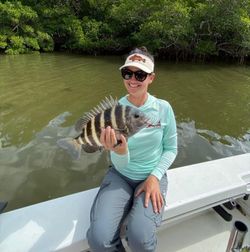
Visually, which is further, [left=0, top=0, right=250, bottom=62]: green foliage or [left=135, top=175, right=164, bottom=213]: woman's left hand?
[left=0, top=0, right=250, bottom=62]: green foliage

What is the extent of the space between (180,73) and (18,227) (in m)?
11.7

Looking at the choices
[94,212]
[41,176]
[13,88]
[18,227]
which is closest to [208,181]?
[94,212]

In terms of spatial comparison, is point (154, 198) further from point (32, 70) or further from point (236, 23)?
point (236, 23)

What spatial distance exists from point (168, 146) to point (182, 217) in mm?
558

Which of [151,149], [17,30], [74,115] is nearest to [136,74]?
[151,149]

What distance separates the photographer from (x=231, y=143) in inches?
225

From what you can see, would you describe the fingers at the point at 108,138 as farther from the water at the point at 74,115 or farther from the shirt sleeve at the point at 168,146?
the water at the point at 74,115

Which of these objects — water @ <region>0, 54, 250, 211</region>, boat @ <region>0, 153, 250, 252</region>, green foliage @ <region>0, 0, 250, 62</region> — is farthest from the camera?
green foliage @ <region>0, 0, 250, 62</region>

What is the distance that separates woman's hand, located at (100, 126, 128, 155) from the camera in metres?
1.64

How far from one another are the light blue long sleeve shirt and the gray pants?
13cm

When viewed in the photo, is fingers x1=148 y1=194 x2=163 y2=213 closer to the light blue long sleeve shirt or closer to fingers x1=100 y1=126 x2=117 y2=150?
the light blue long sleeve shirt

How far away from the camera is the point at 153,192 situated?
A: 182 cm

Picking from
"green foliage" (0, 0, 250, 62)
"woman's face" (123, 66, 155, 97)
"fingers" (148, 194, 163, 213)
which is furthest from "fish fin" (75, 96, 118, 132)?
"green foliage" (0, 0, 250, 62)

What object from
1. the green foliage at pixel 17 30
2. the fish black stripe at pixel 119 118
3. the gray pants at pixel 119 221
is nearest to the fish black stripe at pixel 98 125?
the fish black stripe at pixel 119 118
